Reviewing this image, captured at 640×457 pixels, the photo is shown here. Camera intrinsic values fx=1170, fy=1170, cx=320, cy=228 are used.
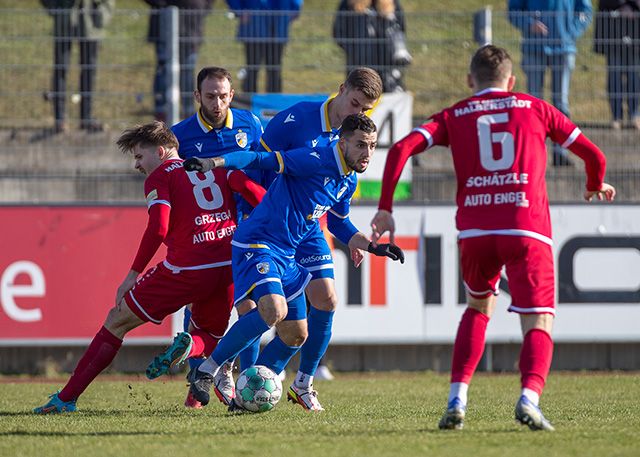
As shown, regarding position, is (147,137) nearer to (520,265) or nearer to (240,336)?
(240,336)

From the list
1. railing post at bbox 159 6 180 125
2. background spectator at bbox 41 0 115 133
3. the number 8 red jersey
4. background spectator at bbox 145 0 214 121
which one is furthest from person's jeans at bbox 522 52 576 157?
the number 8 red jersey

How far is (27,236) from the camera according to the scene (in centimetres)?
1102

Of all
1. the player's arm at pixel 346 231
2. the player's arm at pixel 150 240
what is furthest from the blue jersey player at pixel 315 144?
the player's arm at pixel 150 240

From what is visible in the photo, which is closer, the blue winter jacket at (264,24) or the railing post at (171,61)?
the railing post at (171,61)

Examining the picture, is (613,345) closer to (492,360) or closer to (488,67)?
(492,360)

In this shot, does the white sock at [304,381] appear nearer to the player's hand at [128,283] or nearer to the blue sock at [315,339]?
the blue sock at [315,339]

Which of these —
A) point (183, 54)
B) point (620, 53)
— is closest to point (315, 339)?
point (183, 54)

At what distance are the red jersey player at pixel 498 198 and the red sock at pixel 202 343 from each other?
82.4 inches

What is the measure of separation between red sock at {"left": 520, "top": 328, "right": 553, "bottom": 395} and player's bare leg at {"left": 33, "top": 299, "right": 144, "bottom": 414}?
2.85 metres

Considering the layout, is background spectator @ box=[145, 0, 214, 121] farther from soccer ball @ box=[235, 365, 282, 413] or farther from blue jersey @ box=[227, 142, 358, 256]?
Answer: soccer ball @ box=[235, 365, 282, 413]

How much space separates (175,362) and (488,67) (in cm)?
269

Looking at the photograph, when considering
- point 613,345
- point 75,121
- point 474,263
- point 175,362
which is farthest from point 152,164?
point 613,345

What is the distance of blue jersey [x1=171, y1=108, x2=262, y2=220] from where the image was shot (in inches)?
321

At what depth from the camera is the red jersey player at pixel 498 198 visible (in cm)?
604
